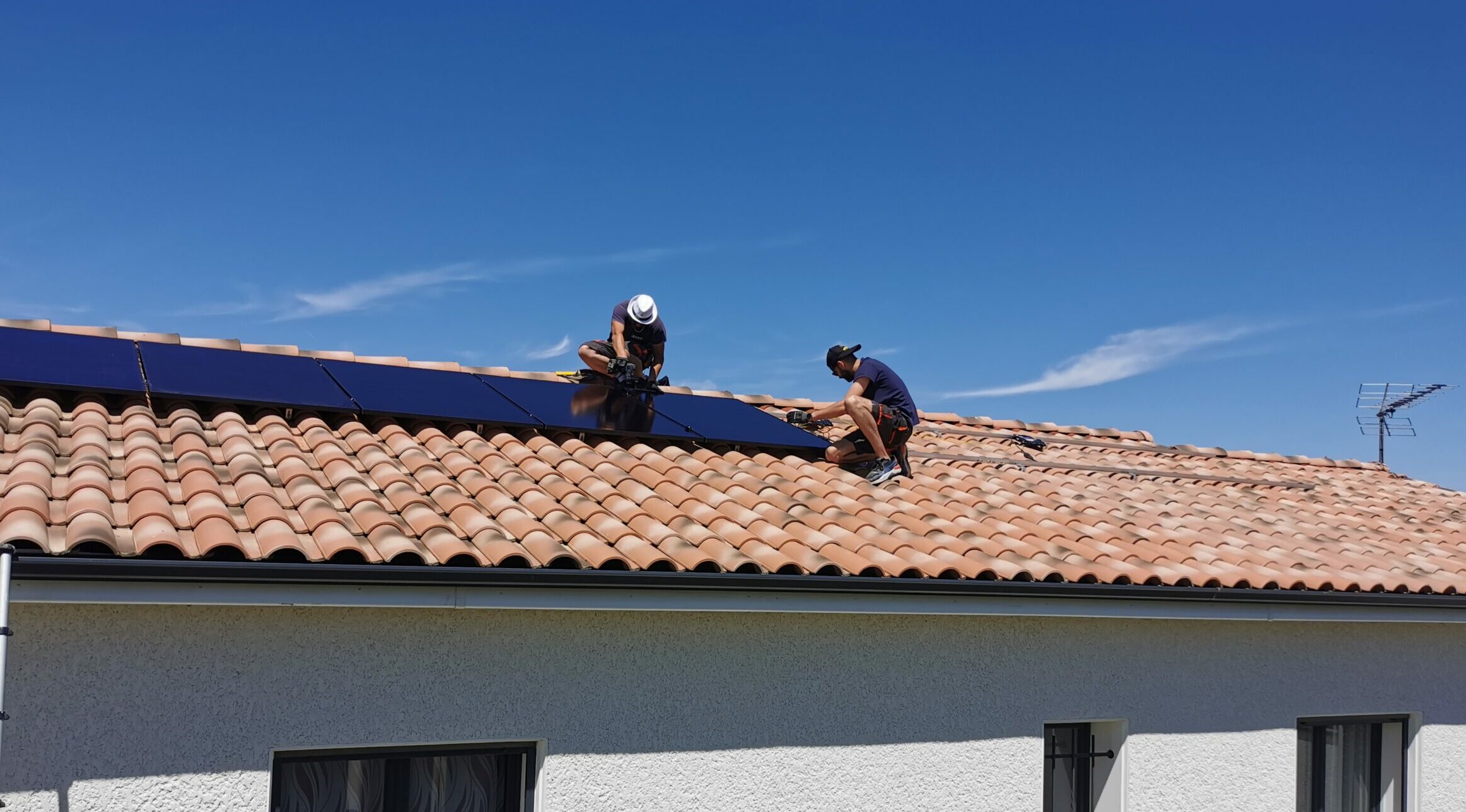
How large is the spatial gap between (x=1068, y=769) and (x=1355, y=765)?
9.64 feet

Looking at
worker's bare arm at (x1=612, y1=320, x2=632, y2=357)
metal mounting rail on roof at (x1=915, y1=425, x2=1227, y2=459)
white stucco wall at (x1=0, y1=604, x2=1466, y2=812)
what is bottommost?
white stucco wall at (x1=0, y1=604, x2=1466, y2=812)

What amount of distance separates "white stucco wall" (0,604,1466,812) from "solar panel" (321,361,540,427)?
2990mm

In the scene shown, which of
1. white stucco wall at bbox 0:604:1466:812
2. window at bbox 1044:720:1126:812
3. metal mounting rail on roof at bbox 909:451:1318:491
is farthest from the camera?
metal mounting rail on roof at bbox 909:451:1318:491

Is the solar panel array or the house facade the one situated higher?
the solar panel array

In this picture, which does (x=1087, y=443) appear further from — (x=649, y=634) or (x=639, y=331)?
(x=649, y=634)

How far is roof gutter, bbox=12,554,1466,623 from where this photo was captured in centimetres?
520

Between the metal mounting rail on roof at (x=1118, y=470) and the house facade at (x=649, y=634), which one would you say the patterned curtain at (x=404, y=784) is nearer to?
the house facade at (x=649, y=634)

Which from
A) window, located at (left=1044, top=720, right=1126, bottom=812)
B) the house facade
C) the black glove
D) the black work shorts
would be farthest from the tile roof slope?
Result: window, located at (left=1044, top=720, right=1126, bottom=812)

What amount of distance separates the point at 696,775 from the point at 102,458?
3801 mm

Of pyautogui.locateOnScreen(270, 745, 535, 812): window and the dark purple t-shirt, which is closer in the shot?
pyautogui.locateOnScreen(270, 745, 535, 812): window

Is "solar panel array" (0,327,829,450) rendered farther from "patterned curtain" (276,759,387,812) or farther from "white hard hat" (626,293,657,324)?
"patterned curtain" (276,759,387,812)

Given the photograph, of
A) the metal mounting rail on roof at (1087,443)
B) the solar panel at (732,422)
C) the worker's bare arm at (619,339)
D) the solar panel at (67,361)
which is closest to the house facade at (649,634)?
the solar panel at (67,361)

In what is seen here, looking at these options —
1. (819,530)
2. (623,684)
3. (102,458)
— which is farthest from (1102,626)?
(102,458)

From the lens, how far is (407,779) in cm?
622
